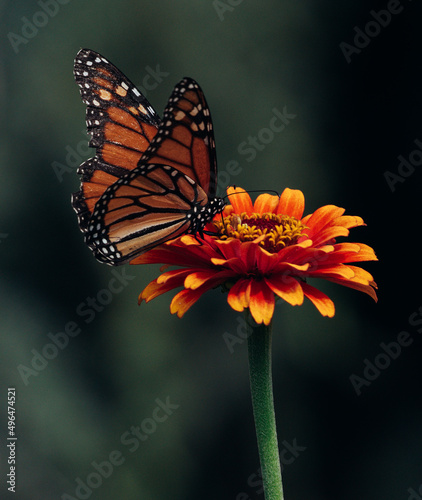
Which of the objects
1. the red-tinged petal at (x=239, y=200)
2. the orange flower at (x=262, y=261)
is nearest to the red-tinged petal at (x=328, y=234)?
the orange flower at (x=262, y=261)

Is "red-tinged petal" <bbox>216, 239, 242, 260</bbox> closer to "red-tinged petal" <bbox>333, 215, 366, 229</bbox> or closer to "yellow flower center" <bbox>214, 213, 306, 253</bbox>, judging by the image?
"yellow flower center" <bbox>214, 213, 306, 253</bbox>

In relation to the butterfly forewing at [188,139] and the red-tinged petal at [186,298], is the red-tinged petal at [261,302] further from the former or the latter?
the butterfly forewing at [188,139]

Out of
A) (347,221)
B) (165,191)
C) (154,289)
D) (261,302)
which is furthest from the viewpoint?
(165,191)

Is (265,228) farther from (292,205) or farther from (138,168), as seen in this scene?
(138,168)

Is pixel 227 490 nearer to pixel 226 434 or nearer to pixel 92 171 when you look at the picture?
pixel 226 434

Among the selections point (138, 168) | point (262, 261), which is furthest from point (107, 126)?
point (262, 261)

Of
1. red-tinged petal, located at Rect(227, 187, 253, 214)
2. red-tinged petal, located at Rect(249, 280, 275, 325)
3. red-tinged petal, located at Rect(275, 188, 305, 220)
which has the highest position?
red-tinged petal, located at Rect(275, 188, 305, 220)

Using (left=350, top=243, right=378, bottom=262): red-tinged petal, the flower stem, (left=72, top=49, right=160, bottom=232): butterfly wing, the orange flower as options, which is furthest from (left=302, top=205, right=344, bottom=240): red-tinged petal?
(left=72, top=49, right=160, bottom=232): butterfly wing
